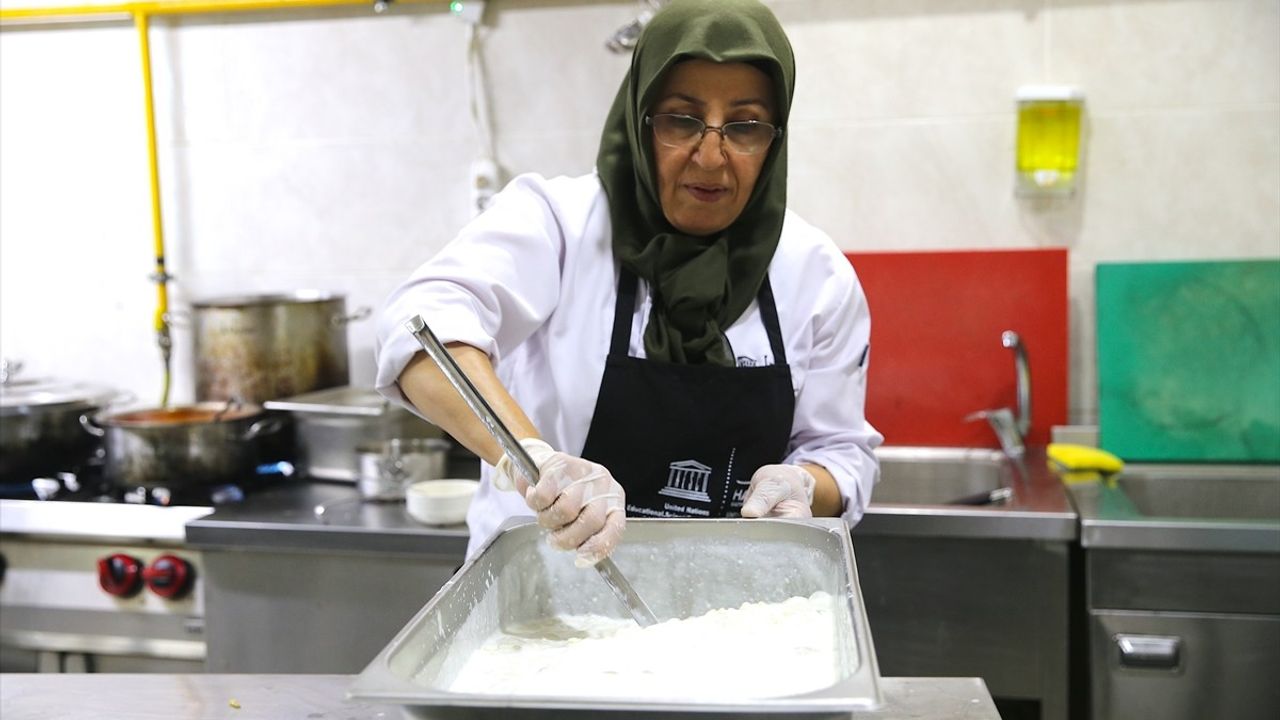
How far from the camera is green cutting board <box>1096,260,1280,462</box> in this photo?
250cm

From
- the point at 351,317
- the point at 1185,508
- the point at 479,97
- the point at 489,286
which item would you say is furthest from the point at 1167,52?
the point at 351,317

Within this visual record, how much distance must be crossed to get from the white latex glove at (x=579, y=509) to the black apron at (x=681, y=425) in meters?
0.45

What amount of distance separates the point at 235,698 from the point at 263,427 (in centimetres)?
131

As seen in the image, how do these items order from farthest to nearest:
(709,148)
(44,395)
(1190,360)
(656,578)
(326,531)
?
(44,395) → (1190,360) → (326,531) → (709,148) → (656,578)

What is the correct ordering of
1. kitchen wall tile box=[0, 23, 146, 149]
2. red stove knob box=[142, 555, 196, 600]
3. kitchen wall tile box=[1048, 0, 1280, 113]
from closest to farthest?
1. red stove knob box=[142, 555, 196, 600]
2. kitchen wall tile box=[1048, 0, 1280, 113]
3. kitchen wall tile box=[0, 23, 146, 149]

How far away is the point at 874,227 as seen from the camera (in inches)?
106

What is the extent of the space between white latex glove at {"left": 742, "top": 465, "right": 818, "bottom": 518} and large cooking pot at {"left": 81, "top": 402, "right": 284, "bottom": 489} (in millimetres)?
1384

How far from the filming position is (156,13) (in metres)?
2.92

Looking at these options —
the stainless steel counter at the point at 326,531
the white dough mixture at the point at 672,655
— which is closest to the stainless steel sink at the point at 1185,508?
the white dough mixture at the point at 672,655

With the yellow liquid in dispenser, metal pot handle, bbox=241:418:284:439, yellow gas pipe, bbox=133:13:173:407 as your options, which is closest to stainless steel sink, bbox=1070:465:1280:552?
the yellow liquid in dispenser

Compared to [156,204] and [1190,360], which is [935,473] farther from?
[156,204]

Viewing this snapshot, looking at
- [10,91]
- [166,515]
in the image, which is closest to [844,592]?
[166,515]

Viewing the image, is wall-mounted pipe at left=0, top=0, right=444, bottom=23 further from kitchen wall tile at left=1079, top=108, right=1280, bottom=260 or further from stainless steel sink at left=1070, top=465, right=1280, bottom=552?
stainless steel sink at left=1070, top=465, right=1280, bottom=552

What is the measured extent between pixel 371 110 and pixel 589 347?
1527 mm
